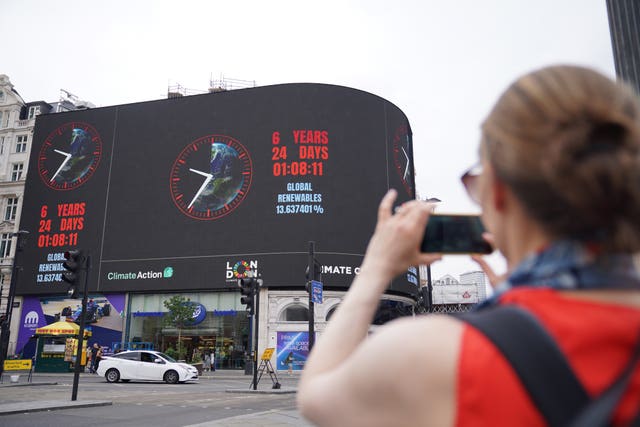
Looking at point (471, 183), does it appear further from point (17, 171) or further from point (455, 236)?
point (17, 171)

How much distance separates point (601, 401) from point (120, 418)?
11629mm

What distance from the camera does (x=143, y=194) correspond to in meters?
40.1

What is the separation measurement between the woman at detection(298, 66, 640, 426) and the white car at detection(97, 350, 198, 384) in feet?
80.8

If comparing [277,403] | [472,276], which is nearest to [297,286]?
[277,403]

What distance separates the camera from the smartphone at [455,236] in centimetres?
133

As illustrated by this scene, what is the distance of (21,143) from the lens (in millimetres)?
45500

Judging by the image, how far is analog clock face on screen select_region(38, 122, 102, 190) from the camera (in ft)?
138

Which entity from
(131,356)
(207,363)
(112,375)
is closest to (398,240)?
(131,356)

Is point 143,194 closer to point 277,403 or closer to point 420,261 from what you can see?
point 277,403

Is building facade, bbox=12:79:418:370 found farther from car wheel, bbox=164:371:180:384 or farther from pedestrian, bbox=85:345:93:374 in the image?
car wheel, bbox=164:371:180:384

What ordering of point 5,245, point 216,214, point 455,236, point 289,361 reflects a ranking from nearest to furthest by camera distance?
point 455,236, point 289,361, point 216,214, point 5,245

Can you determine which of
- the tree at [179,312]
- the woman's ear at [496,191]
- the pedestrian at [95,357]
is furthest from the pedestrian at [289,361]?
the woman's ear at [496,191]

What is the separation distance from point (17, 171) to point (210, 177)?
1852 cm

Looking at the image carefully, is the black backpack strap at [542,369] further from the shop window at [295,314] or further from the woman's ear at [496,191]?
the shop window at [295,314]
